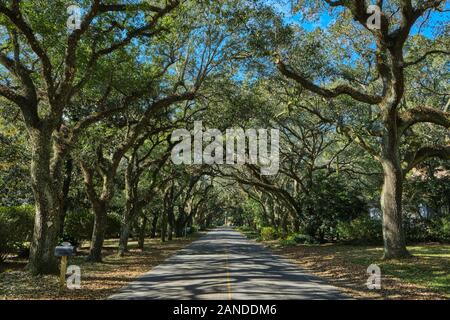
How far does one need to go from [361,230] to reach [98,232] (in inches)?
636

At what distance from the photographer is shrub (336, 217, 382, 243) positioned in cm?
2622

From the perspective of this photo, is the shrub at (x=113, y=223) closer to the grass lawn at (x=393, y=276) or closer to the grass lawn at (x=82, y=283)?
the grass lawn at (x=82, y=283)

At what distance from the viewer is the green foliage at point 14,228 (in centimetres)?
1608

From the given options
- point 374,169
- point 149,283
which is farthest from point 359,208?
→ point 149,283

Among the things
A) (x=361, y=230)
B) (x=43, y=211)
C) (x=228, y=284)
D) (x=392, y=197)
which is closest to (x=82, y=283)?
(x=43, y=211)

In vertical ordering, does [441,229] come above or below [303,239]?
above

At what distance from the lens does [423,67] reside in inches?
891

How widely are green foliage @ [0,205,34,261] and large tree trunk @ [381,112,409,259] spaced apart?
14.1 m

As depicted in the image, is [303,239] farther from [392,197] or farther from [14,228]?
[14,228]

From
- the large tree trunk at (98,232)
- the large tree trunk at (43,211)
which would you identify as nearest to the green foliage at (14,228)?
the large tree trunk at (98,232)

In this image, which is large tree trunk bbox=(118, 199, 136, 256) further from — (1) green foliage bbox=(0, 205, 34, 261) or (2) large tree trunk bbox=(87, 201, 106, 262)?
(1) green foliage bbox=(0, 205, 34, 261)

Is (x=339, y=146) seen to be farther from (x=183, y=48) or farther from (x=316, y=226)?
(x=183, y=48)

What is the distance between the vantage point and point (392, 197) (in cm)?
1597

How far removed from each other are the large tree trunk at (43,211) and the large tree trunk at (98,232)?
5.16 metres
